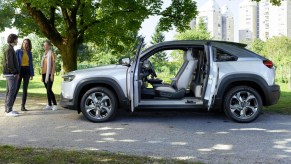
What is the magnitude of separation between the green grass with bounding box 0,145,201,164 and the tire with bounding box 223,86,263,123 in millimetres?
3357

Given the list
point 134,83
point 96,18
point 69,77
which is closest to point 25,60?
point 69,77

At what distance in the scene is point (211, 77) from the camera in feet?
25.0

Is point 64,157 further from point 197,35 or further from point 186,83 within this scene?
point 197,35

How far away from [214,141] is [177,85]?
216cm

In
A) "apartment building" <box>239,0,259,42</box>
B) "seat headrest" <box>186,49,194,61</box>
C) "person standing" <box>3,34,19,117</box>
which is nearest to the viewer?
"seat headrest" <box>186,49,194,61</box>

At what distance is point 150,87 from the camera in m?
8.36

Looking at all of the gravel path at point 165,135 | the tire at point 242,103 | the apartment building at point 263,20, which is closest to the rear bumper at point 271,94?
the tire at point 242,103

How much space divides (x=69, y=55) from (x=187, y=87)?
25.5ft

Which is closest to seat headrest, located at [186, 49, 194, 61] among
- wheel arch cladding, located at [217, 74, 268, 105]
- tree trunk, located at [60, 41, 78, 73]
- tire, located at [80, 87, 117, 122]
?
wheel arch cladding, located at [217, 74, 268, 105]

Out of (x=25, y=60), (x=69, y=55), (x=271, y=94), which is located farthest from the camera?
(x=69, y=55)

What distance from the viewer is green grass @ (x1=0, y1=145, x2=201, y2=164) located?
16.1ft

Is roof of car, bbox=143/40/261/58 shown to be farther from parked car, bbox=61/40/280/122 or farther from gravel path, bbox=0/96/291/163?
gravel path, bbox=0/96/291/163

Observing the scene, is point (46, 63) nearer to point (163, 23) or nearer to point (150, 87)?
point (150, 87)

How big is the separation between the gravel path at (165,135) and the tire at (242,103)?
0.60 feet
